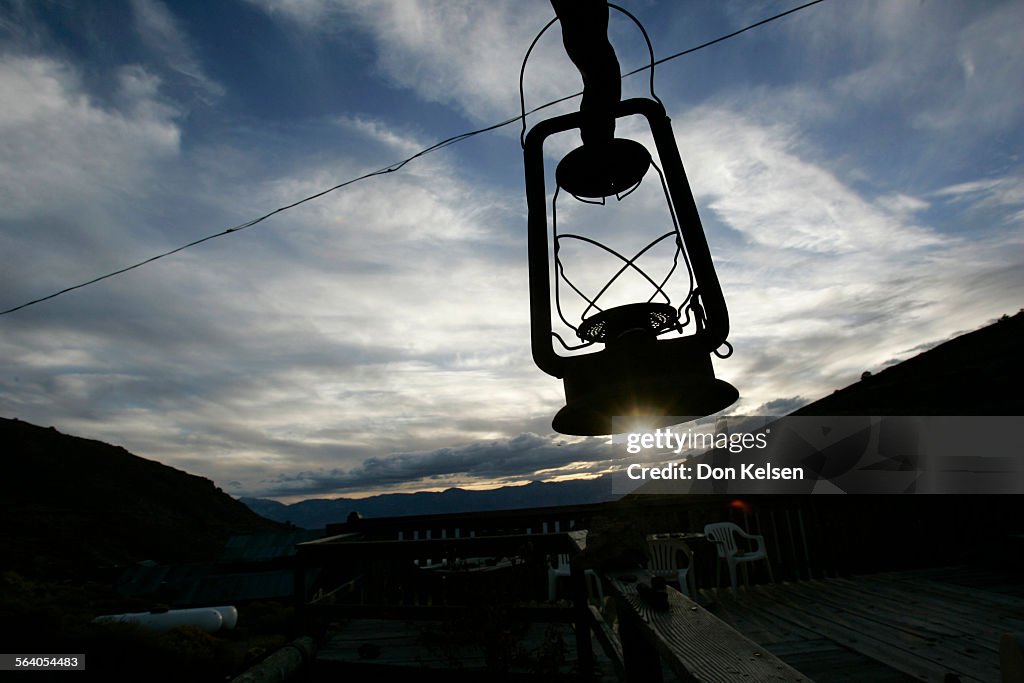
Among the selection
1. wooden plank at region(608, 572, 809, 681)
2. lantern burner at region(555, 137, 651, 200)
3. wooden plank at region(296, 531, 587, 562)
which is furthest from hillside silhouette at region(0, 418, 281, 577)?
lantern burner at region(555, 137, 651, 200)

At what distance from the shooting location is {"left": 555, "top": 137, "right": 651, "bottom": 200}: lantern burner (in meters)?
1.56

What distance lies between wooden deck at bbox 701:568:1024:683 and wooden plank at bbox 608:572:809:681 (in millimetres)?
2179

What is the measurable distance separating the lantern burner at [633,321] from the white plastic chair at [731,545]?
6327mm

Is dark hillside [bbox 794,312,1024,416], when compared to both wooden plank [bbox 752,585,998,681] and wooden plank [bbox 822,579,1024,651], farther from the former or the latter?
wooden plank [bbox 752,585,998,681]

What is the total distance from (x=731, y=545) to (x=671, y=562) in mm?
920

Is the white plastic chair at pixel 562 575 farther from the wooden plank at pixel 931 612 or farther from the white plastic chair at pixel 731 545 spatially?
the wooden plank at pixel 931 612

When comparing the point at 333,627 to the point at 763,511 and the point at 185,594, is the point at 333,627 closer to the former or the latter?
the point at 763,511

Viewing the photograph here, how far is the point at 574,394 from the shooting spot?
1.25 m

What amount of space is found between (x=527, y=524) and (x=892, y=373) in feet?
21.3

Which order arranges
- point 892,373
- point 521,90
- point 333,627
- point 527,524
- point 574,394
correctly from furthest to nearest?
point 892,373, point 527,524, point 333,627, point 521,90, point 574,394

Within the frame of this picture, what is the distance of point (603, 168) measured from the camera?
1600mm

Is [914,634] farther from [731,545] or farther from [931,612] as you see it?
[731,545]

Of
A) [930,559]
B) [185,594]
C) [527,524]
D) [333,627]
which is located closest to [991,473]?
[930,559]

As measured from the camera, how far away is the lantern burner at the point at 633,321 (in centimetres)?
121
